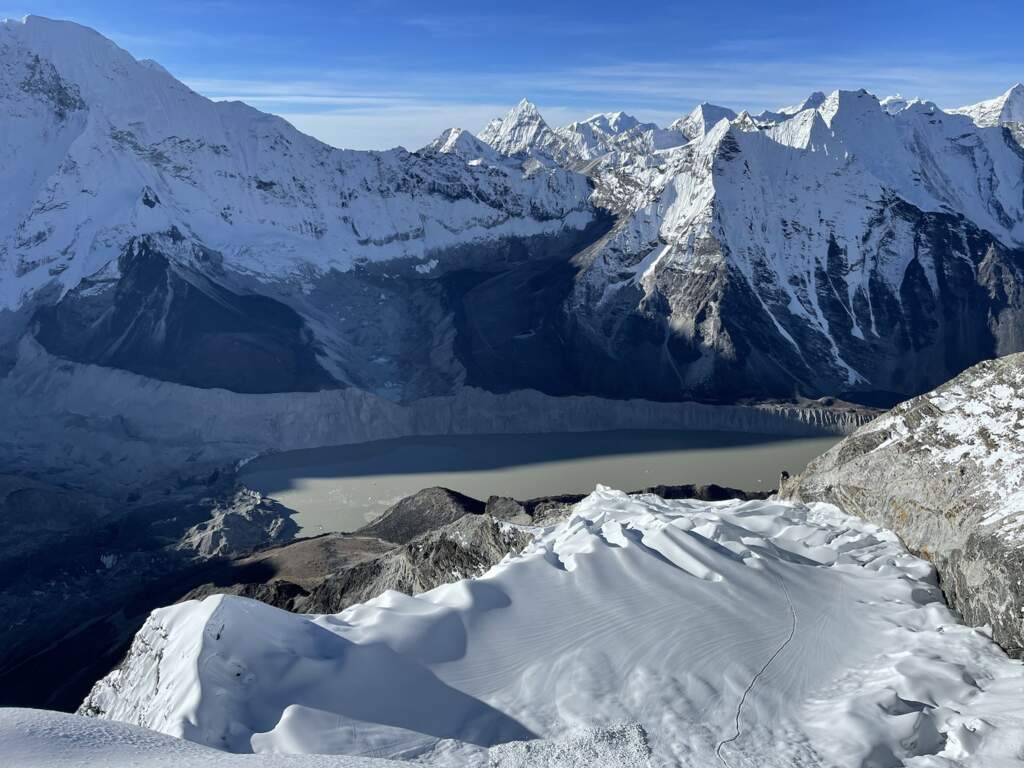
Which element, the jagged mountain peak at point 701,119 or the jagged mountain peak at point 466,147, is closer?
the jagged mountain peak at point 466,147

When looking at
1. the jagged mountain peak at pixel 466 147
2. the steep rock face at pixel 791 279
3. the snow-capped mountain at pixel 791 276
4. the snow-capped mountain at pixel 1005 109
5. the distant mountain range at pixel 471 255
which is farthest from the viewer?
the snow-capped mountain at pixel 1005 109

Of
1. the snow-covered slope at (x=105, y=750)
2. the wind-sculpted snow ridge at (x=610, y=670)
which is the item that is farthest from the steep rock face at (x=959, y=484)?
the snow-covered slope at (x=105, y=750)

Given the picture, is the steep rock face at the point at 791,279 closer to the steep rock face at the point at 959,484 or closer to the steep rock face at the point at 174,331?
the steep rock face at the point at 174,331

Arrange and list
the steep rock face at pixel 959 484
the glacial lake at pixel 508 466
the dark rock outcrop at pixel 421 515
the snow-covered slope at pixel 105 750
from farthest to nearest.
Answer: the glacial lake at pixel 508 466 → the dark rock outcrop at pixel 421 515 → the steep rock face at pixel 959 484 → the snow-covered slope at pixel 105 750

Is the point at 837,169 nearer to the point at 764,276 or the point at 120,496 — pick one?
the point at 764,276

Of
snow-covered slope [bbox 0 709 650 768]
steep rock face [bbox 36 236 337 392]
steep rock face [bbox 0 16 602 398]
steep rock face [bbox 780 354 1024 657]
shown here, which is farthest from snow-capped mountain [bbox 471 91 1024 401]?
snow-covered slope [bbox 0 709 650 768]

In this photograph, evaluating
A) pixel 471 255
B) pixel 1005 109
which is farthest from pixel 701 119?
pixel 471 255
